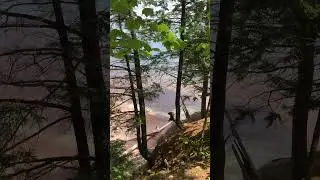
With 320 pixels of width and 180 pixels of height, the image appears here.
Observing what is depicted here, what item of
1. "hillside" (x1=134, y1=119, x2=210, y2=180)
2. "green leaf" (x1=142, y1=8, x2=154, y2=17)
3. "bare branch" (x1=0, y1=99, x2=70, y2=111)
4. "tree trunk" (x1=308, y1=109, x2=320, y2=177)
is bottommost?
"hillside" (x1=134, y1=119, x2=210, y2=180)

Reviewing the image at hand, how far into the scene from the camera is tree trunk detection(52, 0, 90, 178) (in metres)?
1.62

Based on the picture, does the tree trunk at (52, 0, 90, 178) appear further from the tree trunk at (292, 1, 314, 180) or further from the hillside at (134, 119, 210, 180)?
the tree trunk at (292, 1, 314, 180)

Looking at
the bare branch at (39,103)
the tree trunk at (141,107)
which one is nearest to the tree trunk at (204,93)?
the tree trunk at (141,107)

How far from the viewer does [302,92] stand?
5.47 ft

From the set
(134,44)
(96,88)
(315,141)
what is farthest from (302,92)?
(96,88)

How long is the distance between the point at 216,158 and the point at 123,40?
2.21ft

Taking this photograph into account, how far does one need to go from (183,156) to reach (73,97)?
1.35m

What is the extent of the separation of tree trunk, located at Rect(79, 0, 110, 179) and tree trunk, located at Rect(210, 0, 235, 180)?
0.47 meters

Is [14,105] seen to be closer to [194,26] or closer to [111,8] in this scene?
[111,8]

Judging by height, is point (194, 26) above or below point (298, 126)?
above

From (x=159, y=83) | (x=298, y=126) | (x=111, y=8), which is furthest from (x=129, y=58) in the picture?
→ (x=298, y=126)

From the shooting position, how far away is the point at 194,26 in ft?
7.57

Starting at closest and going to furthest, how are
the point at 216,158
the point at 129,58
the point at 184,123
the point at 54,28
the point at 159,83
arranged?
the point at 54,28, the point at 216,158, the point at 129,58, the point at 159,83, the point at 184,123

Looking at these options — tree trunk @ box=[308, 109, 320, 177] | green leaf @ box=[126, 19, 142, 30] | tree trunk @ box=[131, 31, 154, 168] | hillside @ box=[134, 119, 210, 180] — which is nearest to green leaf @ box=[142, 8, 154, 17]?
green leaf @ box=[126, 19, 142, 30]
